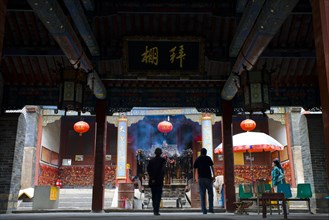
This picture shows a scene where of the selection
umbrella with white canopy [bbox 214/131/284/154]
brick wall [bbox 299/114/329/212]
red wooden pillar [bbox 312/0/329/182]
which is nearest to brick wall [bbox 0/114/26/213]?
umbrella with white canopy [bbox 214/131/284/154]

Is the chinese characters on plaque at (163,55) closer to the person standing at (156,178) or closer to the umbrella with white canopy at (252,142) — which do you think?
the person standing at (156,178)

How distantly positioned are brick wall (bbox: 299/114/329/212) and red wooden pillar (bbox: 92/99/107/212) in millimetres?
5714

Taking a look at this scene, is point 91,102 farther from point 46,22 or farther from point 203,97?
point 46,22

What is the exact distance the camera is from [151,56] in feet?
26.7

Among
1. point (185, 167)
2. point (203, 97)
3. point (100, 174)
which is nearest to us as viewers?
point (100, 174)

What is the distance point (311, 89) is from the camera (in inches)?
382

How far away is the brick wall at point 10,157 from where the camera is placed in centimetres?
948

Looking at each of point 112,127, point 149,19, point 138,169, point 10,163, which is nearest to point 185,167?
point 138,169

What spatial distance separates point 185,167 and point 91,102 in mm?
8527

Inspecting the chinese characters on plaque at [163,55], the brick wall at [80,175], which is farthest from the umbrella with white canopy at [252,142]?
the brick wall at [80,175]

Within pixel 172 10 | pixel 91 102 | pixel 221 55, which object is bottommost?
pixel 91 102

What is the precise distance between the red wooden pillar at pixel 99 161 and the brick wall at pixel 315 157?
5.71m

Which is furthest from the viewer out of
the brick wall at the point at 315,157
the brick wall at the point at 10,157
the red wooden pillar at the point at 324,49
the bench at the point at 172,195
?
the bench at the point at 172,195

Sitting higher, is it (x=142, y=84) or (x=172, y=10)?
(x=172, y=10)
